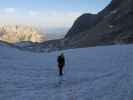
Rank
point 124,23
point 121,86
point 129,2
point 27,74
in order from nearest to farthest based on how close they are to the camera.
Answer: point 121,86 → point 27,74 → point 124,23 → point 129,2

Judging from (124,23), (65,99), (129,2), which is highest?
(129,2)

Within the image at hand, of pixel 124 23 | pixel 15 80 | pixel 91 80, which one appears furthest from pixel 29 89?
pixel 124 23

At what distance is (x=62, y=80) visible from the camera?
27.2 m

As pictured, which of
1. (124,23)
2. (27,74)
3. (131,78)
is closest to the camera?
(131,78)

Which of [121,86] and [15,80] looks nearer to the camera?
[121,86]

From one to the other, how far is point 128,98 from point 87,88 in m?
4.36

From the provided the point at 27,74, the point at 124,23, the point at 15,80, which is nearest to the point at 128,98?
the point at 15,80

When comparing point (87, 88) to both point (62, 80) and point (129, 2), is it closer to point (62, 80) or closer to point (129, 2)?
point (62, 80)

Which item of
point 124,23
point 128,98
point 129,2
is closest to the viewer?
point 128,98

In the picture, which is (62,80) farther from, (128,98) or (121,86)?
(128,98)

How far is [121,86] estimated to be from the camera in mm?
22375

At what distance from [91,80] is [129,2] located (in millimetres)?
181823

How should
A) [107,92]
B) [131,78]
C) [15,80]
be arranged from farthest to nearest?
[15,80] < [131,78] < [107,92]

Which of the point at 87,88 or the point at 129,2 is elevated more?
the point at 129,2
